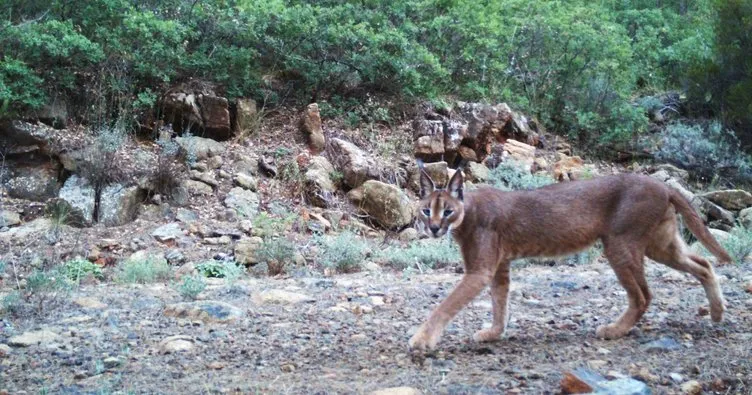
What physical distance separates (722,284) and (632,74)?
13073mm

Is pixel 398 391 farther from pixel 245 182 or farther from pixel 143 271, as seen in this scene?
pixel 245 182

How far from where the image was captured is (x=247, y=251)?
10383mm

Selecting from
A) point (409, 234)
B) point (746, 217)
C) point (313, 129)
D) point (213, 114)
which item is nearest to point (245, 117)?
point (213, 114)

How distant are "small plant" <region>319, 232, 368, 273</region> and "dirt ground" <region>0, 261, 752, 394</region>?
5.26ft

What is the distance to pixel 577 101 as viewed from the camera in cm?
1819

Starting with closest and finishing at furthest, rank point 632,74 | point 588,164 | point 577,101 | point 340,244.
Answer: point 340,244 < point 588,164 < point 577,101 < point 632,74

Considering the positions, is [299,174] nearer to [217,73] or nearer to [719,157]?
[217,73]

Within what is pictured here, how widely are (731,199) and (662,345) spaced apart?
32.1 ft

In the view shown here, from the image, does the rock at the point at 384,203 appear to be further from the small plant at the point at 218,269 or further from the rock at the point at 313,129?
the small plant at the point at 218,269

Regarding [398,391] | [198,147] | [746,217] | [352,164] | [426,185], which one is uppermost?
[426,185]

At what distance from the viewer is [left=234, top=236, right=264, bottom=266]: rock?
1024 cm

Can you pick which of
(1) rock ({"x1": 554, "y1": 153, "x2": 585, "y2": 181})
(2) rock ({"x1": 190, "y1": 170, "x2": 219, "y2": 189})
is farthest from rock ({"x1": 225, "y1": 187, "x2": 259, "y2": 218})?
(1) rock ({"x1": 554, "y1": 153, "x2": 585, "y2": 181})

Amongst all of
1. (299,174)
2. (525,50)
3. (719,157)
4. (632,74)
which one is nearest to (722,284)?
(299,174)

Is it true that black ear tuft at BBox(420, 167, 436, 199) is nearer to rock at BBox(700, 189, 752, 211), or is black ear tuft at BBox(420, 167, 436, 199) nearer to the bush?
rock at BBox(700, 189, 752, 211)
